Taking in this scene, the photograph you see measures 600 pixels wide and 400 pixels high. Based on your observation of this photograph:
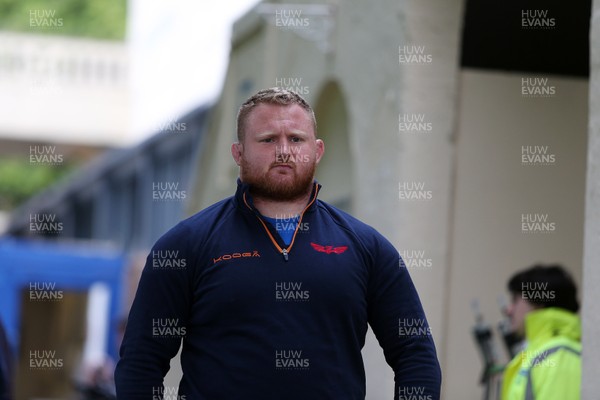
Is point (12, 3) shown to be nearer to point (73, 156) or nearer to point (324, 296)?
point (73, 156)

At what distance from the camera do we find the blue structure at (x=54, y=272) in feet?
49.5

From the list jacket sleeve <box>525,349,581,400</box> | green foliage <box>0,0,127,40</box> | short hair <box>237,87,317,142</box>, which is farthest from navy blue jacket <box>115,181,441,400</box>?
green foliage <box>0,0,127,40</box>

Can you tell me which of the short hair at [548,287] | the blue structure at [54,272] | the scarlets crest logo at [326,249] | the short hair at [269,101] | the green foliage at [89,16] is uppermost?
the green foliage at [89,16]

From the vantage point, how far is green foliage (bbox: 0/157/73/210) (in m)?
39.8

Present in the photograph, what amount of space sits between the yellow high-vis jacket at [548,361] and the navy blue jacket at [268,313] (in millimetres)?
2232

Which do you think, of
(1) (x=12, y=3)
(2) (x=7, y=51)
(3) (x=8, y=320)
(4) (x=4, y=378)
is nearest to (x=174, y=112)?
(2) (x=7, y=51)

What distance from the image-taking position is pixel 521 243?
841 centimetres

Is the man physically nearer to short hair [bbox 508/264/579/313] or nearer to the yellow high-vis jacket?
the yellow high-vis jacket

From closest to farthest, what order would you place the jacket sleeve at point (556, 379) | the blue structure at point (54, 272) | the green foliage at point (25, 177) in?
the jacket sleeve at point (556, 379)
the blue structure at point (54, 272)
the green foliage at point (25, 177)

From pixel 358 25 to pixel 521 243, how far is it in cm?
207

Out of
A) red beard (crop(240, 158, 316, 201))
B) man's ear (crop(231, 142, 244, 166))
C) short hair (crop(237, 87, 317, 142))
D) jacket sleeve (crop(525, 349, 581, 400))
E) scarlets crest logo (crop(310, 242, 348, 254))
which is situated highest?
short hair (crop(237, 87, 317, 142))

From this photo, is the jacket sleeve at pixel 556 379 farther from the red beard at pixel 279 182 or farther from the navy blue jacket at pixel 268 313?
the red beard at pixel 279 182

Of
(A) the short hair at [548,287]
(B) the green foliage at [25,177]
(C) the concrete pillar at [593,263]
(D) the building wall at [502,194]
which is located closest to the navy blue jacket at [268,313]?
(C) the concrete pillar at [593,263]

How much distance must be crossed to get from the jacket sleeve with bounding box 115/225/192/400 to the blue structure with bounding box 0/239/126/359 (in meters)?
11.6
